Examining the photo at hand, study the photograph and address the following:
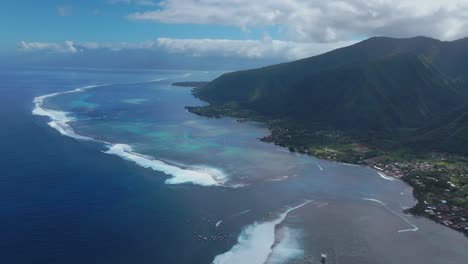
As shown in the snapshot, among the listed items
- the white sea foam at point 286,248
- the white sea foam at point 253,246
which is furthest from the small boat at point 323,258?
the white sea foam at point 253,246

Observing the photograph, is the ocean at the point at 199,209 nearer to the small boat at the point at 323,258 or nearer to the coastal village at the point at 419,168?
the small boat at the point at 323,258

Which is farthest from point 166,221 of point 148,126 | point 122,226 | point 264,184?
point 148,126

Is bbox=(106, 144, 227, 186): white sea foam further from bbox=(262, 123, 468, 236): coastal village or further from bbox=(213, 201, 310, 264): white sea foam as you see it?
bbox=(262, 123, 468, 236): coastal village

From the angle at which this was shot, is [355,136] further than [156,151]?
Yes

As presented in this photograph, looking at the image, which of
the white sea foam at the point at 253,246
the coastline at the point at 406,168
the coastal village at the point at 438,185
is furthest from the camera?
the coastline at the point at 406,168

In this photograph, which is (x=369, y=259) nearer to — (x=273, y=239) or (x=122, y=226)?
(x=273, y=239)

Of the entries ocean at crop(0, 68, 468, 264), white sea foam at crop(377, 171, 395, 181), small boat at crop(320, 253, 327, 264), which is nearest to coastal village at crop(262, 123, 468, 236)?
white sea foam at crop(377, 171, 395, 181)
